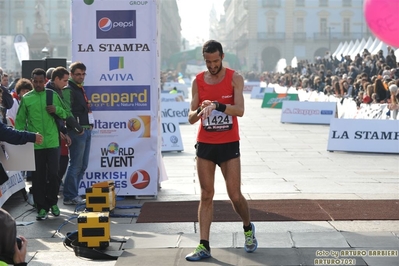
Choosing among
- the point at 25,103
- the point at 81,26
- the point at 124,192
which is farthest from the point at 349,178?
the point at 25,103

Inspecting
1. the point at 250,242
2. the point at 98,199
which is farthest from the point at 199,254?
the point at 98,199

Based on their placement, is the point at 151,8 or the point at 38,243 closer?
the point at 38,243

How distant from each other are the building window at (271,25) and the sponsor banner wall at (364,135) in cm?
9676

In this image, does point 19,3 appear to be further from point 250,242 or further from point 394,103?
point 250,242

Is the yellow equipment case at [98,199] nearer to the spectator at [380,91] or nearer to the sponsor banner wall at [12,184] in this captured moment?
the sponsor banner wall at [12,184]

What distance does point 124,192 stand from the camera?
36.8 feet

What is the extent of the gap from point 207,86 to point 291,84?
38.1 m

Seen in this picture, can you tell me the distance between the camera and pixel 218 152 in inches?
292

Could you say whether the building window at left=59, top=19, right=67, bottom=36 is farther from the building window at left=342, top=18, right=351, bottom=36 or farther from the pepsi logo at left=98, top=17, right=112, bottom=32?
the pepsi logo at left=98, top=17, right=112, bottom=32

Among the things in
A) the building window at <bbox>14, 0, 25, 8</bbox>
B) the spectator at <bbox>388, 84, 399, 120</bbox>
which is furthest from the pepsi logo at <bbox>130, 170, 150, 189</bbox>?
the building window at <bbox>14, 0, 25, 8</bbox>

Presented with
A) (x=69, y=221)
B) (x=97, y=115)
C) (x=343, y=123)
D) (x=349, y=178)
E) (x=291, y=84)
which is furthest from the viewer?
(x=291, y=84)

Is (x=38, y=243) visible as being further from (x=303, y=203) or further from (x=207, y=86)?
(x=303, y=203)

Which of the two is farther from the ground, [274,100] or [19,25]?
[19,25]

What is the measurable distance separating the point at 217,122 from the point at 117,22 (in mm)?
4083
